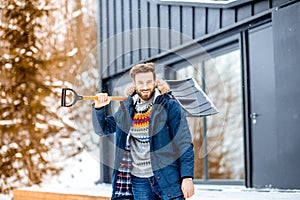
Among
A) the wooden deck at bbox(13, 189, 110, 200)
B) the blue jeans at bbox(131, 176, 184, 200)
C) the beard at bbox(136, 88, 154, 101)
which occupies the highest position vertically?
the beard at bbox(136, 88, 154, 101)

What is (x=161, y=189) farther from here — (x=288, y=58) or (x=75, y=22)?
(x=75, y=22)

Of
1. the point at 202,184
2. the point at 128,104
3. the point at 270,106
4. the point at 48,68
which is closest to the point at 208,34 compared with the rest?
Answer: the point at 270,106

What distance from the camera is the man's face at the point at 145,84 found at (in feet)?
8.78

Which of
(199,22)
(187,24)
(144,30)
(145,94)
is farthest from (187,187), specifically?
(144,30)

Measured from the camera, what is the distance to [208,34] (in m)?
5.72

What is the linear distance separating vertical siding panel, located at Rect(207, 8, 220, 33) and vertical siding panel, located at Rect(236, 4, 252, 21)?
309 millimetres

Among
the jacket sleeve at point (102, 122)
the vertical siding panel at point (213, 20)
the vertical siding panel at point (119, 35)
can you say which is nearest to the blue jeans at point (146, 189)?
the jacket sleeve at point (102, 122)

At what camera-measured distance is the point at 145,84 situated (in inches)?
106

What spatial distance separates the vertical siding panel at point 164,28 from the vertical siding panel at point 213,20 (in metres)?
0.79

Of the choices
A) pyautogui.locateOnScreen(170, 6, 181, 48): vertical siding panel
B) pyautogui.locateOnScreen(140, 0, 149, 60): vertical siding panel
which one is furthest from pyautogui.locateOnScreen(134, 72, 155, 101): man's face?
pyautogui.locateOnScreen(140, 0, 149, 60): vertical siding panel

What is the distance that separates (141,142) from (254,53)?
8.85ft

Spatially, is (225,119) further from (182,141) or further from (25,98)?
(182,141)

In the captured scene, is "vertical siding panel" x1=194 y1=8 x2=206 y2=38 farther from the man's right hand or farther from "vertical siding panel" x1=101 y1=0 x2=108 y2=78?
the man's right hand

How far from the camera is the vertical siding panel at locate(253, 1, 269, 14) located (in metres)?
4.90
